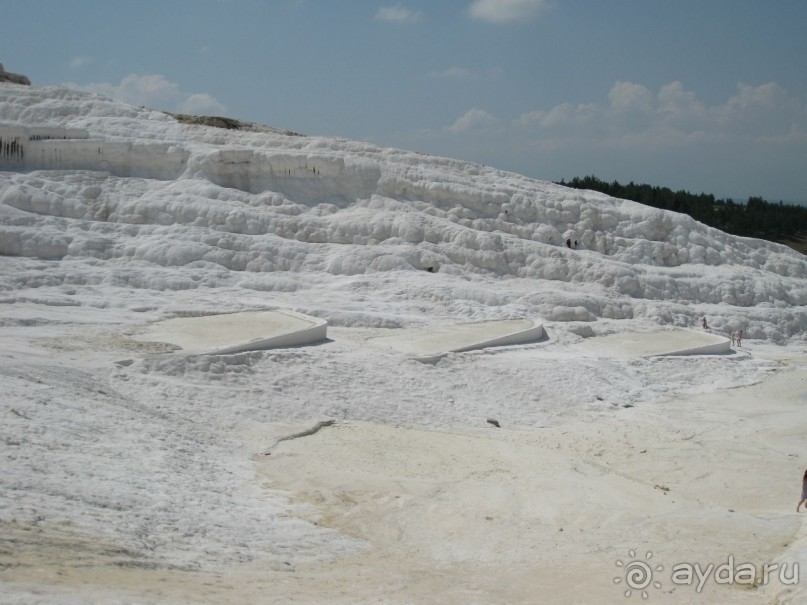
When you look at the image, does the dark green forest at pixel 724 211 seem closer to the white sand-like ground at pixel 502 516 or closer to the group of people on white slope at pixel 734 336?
the group of people on white slope at pixel 734 336

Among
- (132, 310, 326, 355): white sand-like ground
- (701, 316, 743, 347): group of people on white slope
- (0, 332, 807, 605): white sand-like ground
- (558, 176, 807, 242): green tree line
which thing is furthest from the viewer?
(558, 176, 807, 242): green tree line

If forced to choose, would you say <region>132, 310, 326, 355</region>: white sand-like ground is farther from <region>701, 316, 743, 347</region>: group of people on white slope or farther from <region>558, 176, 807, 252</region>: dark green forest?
<region>558, 176, 807, 252</region>: dark green forest

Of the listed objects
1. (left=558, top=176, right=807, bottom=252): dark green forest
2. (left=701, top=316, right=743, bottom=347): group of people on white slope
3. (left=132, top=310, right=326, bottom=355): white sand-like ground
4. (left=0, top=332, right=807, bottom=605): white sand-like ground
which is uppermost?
(left=558, top=176, right=807, bottom=252): dark green forest

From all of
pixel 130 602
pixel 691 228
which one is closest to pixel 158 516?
pixel 130 602

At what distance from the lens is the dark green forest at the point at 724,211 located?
40.2 meters

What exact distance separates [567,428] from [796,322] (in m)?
11.0

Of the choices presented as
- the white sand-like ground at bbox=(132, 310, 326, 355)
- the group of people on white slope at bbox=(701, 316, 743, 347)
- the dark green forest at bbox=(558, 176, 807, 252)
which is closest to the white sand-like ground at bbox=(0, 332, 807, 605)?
the white sand-like ground at bbox=(132, 310, 326, 355)

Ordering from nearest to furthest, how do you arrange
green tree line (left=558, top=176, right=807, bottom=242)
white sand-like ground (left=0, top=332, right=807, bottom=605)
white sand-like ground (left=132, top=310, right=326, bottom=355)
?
white sand-like ground (left=0, top=332, right=807, bottom=605) < white sand-like ground (left=132, top=310, right=326, bottom=355) < green tree line (left=558, top=176, right=807, bottom=242)

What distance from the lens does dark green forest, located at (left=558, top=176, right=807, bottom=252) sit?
4016cm

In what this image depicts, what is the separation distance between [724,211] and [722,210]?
550 millimetres

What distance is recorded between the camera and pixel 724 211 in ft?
147

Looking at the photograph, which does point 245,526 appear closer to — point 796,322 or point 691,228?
point 796,322

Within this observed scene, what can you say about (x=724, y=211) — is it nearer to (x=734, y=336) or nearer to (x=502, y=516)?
(x=734, y=336)

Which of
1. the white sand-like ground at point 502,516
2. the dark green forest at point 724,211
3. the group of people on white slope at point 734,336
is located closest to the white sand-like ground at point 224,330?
the white sand-like ground at point 502,516
